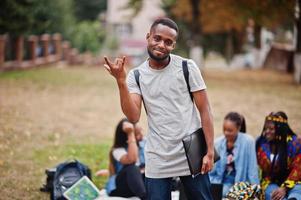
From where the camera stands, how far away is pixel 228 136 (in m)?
5.79

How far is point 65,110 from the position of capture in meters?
12.9

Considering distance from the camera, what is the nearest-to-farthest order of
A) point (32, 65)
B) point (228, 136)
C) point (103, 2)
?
point (228, 136) → point (32, 65) → point (103, 2)

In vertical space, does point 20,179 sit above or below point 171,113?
below

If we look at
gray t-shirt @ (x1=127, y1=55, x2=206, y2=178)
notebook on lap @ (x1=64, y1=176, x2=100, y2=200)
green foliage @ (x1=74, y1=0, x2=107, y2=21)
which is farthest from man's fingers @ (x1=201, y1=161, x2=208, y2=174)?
green foliage @ (x1=74, y1=0, x2=107, y2=21)

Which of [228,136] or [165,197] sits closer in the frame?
[165,197]

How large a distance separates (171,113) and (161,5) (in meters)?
29.9

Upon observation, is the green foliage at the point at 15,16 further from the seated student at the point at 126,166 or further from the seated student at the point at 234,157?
the seated student at the point at 234,157

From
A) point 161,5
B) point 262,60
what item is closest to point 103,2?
point 161,5

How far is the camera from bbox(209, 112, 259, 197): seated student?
222 inches

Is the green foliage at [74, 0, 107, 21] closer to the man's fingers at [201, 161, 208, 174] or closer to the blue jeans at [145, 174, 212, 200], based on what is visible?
the blue jeans at [145, 174, 212, 200]

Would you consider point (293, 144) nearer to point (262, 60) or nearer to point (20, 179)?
point (20, 179)

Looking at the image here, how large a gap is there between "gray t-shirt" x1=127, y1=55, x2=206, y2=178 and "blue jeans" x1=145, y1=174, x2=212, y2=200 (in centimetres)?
5

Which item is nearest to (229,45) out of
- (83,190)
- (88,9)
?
(88,9)

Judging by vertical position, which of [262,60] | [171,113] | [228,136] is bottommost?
[262,60]
